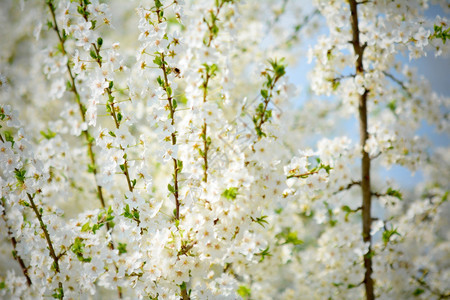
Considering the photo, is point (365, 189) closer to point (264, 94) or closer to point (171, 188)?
point (264, 94)

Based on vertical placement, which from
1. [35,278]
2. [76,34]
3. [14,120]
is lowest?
[35,278]

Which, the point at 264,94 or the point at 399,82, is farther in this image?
the point at 399,82

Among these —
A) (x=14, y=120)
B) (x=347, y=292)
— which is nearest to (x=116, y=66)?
(x=14, y=120)

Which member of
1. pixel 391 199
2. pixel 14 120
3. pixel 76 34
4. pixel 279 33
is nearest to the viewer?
pixel 76 34

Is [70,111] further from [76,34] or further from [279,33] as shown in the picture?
[279,33]

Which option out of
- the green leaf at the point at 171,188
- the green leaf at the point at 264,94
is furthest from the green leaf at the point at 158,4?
the green leaf at the point at 171,188

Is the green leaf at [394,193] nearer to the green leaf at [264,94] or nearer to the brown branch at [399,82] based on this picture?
the brown branch at [399,82]

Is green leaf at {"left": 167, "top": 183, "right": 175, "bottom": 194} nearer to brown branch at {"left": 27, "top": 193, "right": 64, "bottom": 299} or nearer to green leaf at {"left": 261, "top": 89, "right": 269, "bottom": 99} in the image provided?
green leaf at {"left": 261, "top": 89, "right": 269, "bottom": 99}

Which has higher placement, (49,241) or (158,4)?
(158,4)

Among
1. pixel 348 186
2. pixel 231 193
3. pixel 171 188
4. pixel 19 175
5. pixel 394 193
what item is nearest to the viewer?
pixel 231 193

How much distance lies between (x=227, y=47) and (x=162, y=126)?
0.56 metres

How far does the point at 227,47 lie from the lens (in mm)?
1629

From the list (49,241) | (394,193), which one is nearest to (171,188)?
(49,241)

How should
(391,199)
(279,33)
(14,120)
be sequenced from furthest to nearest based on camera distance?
(279,33), (391,199), (14,120)
